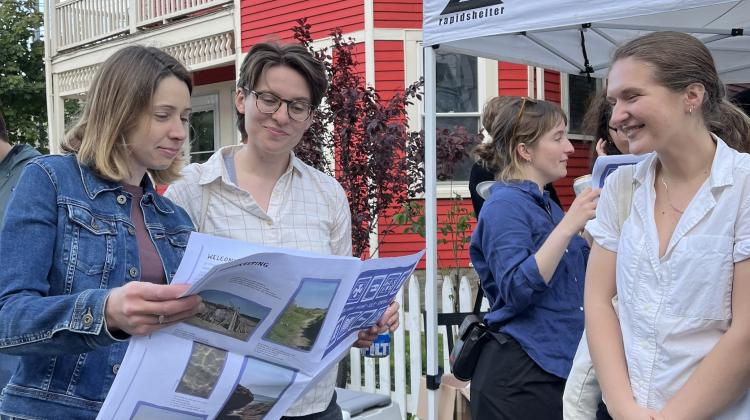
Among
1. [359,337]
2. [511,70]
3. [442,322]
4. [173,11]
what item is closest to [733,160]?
[359,337]

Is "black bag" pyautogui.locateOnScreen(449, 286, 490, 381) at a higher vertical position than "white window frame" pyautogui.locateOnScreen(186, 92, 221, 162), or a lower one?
lower

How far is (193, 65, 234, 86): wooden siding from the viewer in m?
14.5

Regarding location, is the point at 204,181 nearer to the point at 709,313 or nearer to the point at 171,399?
the point at 171,399

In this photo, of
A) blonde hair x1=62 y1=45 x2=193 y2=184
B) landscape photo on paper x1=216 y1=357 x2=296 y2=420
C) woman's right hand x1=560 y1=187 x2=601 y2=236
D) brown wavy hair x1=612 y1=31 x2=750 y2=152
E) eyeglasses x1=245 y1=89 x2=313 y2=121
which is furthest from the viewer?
woman's right hand x1=560 y1=187 x2=601 y2=236

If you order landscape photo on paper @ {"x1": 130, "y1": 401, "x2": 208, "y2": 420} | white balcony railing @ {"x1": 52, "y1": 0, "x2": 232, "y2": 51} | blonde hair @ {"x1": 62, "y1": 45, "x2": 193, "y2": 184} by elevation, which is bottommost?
landscape photo on paper @ {"x1": 130, "y1": 401, "x2": 208, "y2": 420}

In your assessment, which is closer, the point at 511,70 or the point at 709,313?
the point at 709,313

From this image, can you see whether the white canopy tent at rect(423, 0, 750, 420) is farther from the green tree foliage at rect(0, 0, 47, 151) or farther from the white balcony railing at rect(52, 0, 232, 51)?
the green tree foliage at rect(0, 0, 47, 151)

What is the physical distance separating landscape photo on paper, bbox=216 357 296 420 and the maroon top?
35 centimetres

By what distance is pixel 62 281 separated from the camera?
163cm

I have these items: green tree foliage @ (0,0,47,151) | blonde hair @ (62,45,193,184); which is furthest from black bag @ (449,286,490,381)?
green tree foliage @ (0,0,47,151)

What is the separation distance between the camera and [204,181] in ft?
7.35

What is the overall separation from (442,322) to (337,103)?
2.56 metres

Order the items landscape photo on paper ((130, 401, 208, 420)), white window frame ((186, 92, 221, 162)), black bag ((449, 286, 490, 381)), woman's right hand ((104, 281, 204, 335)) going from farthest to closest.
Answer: white window frame ((186, 92, 221, 162)) → black bag ((449, 286, 490, 381)) → landscape photo on paper ((130, 401, 208, 420)) → woman's right hand ((104, 281, 204, 335))

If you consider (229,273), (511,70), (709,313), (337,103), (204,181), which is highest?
(511,70)
